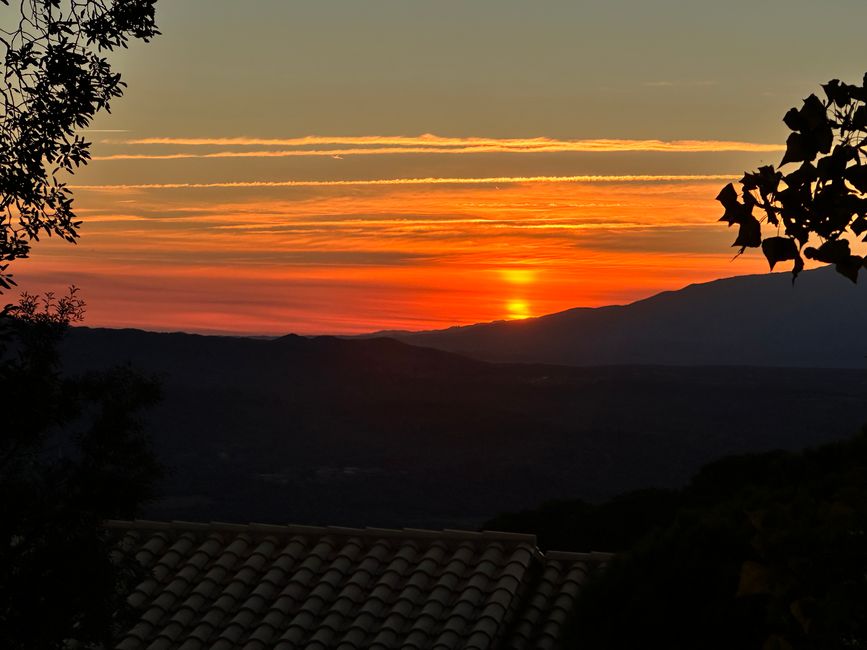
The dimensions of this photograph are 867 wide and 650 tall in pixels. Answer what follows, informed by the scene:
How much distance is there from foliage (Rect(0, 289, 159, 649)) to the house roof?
347 centimetres

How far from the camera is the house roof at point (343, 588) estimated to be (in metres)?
16.2

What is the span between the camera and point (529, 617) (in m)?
17.1

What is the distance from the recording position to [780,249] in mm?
5984

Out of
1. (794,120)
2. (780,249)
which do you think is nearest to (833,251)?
(780,249)

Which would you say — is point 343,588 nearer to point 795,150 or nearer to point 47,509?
point 47,509

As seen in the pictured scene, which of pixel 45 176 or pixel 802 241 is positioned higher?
pixel 45 176

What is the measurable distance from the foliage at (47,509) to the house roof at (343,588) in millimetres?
3473

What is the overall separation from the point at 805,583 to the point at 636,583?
31.8ft

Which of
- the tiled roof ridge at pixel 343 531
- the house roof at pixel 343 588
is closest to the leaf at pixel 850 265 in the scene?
the house roof at pixel 343 588

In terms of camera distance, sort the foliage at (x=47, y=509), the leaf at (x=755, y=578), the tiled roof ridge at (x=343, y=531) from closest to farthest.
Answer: the leaf at (x=755, y=578)
the foliage at (x=47, y=509)
the tiled roof ridge at (x=343, y=531)

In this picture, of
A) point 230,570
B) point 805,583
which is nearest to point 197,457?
point 230,570

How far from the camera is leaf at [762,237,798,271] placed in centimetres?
597

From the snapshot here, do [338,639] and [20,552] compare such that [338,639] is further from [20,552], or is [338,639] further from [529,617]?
[20,552]

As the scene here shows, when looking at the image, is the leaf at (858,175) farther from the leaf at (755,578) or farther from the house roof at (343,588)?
the house roof at (343,588)
